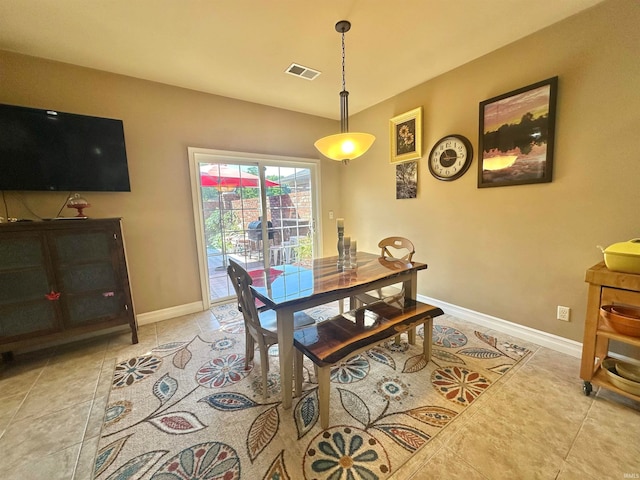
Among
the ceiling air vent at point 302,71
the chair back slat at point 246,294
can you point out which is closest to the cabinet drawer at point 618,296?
the chair back slat at point 246,294

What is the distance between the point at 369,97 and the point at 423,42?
3.82 ft

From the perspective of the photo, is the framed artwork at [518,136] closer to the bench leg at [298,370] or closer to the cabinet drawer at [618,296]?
the cabinet drawer at [618,296]

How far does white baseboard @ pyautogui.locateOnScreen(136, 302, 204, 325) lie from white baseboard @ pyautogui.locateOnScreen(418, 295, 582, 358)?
3054 millimetres

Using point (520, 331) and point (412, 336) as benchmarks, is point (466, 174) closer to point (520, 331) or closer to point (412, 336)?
point (520, 331)

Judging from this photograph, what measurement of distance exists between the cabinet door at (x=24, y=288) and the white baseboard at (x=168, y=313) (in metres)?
0.78

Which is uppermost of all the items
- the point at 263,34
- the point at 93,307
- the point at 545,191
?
the point at 263,34

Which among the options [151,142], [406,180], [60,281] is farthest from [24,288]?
[406,180]

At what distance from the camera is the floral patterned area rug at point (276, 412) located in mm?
1268

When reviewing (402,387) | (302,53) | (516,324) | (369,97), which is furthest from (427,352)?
(369,97)

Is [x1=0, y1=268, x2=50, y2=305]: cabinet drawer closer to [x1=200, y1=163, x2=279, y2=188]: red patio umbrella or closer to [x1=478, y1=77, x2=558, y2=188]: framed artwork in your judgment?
[x1=200, y1=163, x2=279, y2=188]: red patio umbrella

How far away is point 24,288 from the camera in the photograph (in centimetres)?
203

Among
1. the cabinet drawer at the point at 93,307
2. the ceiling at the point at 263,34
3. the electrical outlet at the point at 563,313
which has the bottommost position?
the electrical outlet at the point at 563,313

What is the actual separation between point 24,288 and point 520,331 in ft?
14.4

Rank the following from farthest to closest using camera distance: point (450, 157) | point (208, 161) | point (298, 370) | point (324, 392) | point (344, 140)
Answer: point (208, 161)
point (450, 157)
point (344, 140)
point (298, 370)
point (324, 392)
